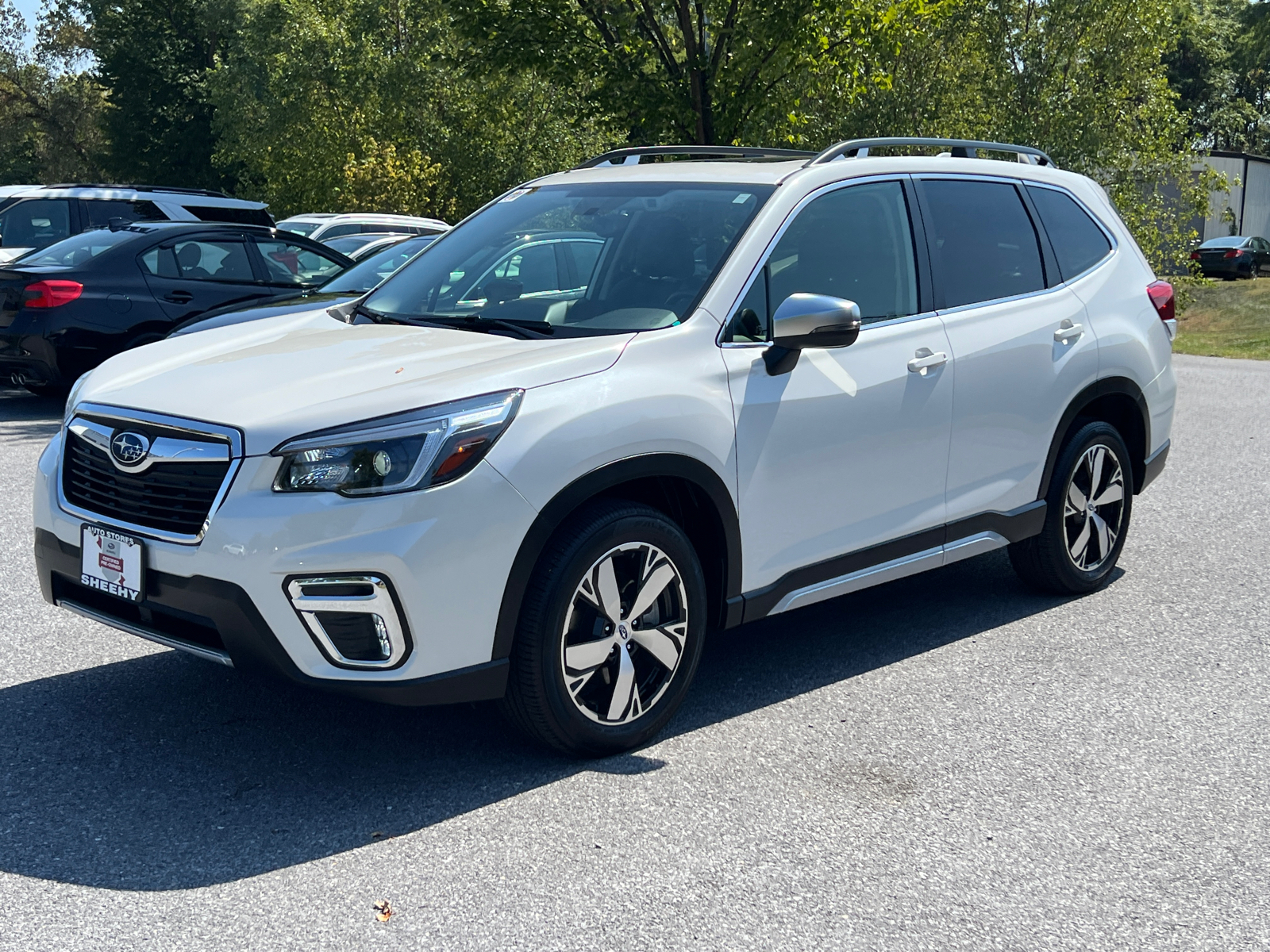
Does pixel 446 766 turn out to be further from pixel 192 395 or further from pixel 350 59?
pixel 350 59

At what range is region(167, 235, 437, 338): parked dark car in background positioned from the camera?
923cm

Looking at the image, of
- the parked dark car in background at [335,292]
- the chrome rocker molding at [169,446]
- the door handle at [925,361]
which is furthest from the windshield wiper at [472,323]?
the parked dark car in background at [335,292]

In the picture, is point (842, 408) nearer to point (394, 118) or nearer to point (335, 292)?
point (335, 292)

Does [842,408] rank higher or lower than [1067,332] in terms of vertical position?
lower

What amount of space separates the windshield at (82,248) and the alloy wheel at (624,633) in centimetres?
845

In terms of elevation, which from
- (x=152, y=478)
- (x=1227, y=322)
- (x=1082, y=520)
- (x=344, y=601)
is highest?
(x=152, y=478)

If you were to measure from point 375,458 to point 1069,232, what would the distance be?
369cm

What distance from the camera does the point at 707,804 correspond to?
3881 mm

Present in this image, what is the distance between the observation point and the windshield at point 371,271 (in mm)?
10406

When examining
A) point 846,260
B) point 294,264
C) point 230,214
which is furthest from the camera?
point 230,214

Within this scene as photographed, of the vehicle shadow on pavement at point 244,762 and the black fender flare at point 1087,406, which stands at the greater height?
the black fender flare at point 1087,406

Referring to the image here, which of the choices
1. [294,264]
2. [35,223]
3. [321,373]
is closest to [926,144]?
[321,373]

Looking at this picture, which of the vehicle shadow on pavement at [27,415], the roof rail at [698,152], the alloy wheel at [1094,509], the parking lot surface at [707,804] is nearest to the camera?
the parking lot surface at [707,804]

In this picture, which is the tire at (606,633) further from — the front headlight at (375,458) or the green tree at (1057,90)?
the green tree at (1057,90)
